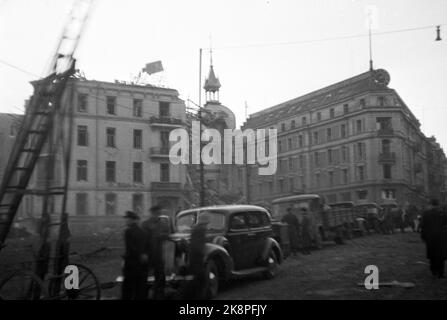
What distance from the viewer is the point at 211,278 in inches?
299

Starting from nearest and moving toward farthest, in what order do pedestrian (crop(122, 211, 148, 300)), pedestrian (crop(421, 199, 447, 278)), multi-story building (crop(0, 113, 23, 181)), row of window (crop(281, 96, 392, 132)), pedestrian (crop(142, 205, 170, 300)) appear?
pedestrian (crop(122, 211, 148, 300)) < pedestrian (crop(142, 205, 170, 300)) < pedestrian (crop(421, 199, 447, 278)) < multi-story building (crop(0, 113, 23, 181)) < row of window (crop(281, 96, 392, 132))

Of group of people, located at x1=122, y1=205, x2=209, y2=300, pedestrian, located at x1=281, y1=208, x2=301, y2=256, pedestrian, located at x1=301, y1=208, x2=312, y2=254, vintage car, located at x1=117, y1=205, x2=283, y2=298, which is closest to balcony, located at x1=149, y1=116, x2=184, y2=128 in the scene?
vintage car, located at x1=117, y1=205, x2=283, y2=298

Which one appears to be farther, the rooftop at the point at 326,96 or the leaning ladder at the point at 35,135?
the rooftop at the point at 326,96

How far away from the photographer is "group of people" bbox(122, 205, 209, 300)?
6.60m

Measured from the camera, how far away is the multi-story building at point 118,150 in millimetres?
9727

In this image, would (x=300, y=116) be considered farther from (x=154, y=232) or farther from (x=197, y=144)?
(x=154, y=232)

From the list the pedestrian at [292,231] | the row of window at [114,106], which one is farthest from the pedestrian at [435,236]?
the row of window at [114,106]

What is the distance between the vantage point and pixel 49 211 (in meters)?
6.89

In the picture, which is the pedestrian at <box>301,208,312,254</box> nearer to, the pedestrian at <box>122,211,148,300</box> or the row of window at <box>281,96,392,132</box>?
the row of window at <box>281,96,392,132</box>

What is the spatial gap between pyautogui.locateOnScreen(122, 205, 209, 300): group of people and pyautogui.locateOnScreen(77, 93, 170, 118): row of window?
11.9ft

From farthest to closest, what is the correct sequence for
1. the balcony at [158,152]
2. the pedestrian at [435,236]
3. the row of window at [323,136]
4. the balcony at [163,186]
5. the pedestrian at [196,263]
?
1. the row of window at [323,136]
2. the balcony at [163,186]
3. the balcony at [158,152]
4. the pedestrian at [435,236]
5. the pedestrian at [196,263]

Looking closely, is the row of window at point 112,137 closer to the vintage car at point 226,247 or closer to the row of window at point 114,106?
the row of window at point 114,106

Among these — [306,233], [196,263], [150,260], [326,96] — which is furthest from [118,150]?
[326,96]
